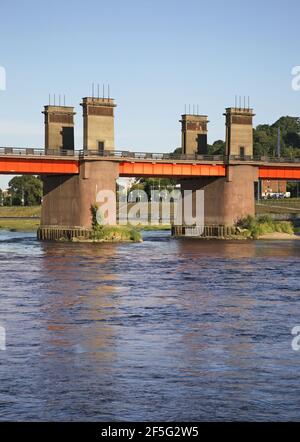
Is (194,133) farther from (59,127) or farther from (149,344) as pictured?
(149,344)

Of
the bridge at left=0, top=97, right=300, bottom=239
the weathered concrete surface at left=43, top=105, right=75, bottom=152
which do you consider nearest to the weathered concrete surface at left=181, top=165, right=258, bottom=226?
the bridge at left=0, top=97, right=300, bottom=239

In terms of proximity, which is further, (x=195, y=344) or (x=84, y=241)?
(x=84, y=241)

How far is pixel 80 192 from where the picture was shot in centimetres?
9875

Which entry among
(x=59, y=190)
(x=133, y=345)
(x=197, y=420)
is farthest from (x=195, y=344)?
(x=59, y=190)

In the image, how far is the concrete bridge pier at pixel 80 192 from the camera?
98625 millimetres

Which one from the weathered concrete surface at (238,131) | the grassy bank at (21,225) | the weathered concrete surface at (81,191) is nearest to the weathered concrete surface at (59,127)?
the weathered concrete surface at (81,191)

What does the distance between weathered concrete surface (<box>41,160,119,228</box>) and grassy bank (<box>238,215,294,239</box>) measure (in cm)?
1889

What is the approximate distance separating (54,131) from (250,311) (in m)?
65.7

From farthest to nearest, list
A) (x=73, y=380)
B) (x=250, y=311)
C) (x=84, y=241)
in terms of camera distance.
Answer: (x=84, y=241) < (x=250, y=311) < (x=73, y=380)

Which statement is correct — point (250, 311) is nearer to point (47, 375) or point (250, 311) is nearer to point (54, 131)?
point (47, 375)

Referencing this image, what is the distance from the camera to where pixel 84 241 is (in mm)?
98000

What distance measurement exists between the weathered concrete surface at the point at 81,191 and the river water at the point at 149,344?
35239 millimetres

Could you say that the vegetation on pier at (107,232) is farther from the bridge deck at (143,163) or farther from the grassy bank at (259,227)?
the grassy bank at (259,227)

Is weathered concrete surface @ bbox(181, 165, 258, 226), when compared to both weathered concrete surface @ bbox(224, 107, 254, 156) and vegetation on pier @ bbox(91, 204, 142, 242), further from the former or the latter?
vegetation on pier @ bbox(91, 204, 142, 242)
